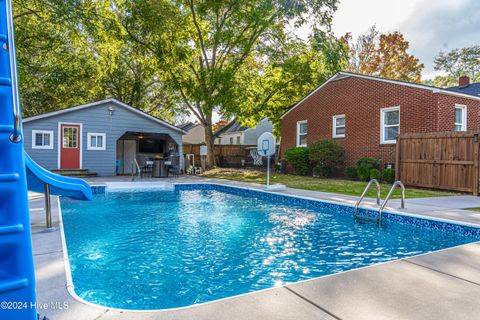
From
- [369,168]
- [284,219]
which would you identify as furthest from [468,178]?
[284,219]

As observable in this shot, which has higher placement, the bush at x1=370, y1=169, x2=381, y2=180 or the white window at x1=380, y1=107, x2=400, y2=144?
the white window at x1=380, y1=107, x2=400, y2=144

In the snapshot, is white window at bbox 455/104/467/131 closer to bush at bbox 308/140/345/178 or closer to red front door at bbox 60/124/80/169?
bush at bbox 308/140/345/178

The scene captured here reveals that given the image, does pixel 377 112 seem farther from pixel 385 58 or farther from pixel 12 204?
pixel 385 58

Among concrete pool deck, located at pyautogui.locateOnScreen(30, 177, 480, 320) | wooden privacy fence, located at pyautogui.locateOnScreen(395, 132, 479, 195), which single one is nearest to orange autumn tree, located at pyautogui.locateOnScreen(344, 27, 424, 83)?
wooden privacy fence, located at pyautogui.locateOnScreen(395, 132, 479, 195)

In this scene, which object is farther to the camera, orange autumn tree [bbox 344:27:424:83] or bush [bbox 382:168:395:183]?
orange autumn tree [bbox 344:27:424:83]

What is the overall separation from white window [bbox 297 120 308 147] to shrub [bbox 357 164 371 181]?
4.57 metres

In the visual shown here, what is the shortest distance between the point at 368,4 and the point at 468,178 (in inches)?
339

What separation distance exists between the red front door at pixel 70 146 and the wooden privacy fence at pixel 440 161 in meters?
13.3

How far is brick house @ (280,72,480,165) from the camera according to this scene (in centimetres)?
1160

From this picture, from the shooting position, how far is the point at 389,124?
12.9m

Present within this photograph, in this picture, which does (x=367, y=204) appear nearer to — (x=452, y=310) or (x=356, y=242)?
(x=356, y=242)

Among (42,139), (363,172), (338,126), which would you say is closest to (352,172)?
(363,172)

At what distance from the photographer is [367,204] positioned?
6930 mm

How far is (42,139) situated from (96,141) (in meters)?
2.14
